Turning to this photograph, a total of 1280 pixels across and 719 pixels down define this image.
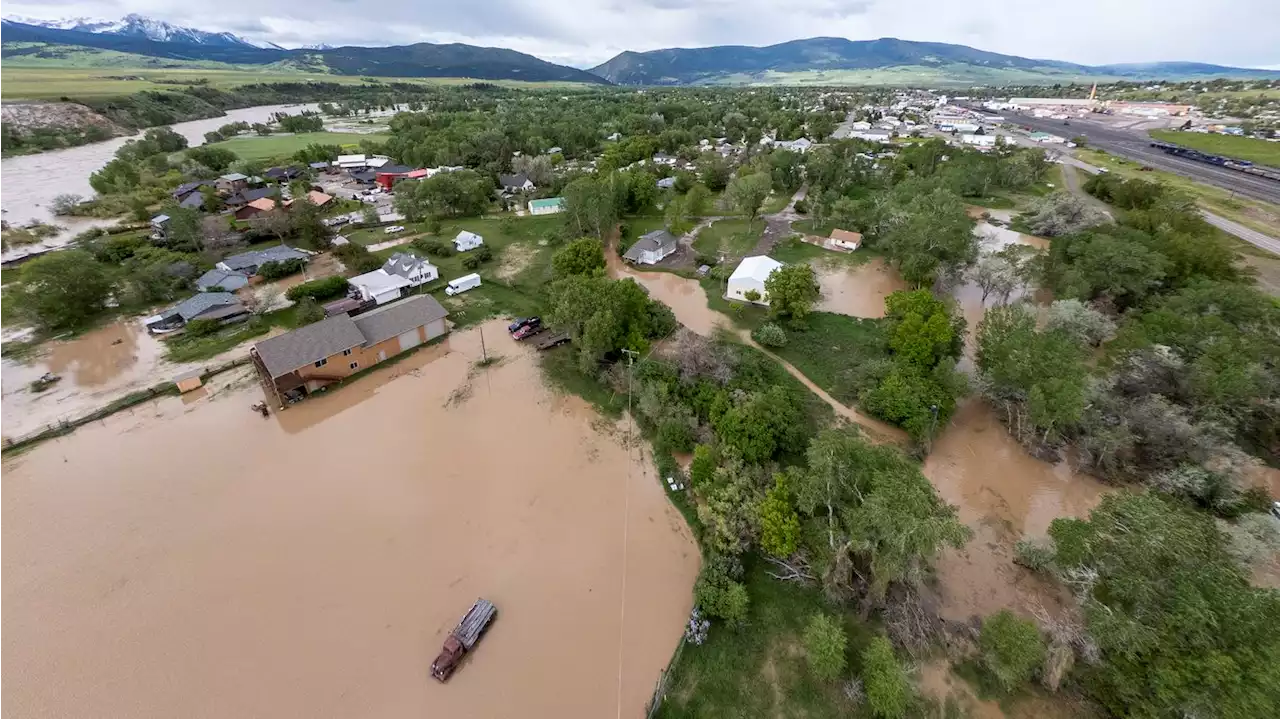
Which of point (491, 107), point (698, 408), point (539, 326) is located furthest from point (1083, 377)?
point (491, 107)

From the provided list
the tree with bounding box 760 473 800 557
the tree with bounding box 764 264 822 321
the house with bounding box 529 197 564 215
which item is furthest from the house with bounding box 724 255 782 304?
the house with bounding box 529 197 564 215

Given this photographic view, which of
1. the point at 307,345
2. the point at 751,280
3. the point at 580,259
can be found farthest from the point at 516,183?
the point at 307,345

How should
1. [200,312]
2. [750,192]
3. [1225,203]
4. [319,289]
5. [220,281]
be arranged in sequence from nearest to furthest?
[200,312], [319,289], [220,281], [750,192], [1225,203]

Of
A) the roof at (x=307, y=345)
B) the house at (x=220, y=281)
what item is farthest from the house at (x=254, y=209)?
the roof at (x=307, y=345)

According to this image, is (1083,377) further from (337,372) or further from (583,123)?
(583,123)

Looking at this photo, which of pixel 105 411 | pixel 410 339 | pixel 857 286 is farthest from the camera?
pixel 857 286

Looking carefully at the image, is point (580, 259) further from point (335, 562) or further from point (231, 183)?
point (231, 183)
